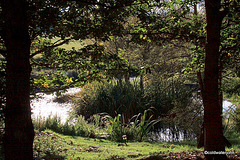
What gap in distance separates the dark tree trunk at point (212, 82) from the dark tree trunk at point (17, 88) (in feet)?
8.89

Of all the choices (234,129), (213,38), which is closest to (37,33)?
(213,38)

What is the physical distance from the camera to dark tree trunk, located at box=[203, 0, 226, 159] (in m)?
3.43

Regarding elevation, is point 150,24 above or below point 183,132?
above

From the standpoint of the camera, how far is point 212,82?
3430 mm

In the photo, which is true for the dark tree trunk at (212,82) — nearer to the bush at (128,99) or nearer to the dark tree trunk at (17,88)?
the dark tree trunk at (17,88)

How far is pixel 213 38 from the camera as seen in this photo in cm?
343

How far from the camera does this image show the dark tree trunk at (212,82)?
3426 mm

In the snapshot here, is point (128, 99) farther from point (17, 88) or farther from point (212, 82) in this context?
point (17, 88)

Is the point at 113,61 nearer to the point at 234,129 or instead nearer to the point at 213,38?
the point at 213,38

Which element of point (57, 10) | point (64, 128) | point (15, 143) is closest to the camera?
point (15, 143)

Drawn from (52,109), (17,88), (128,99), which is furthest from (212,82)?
(52,109)

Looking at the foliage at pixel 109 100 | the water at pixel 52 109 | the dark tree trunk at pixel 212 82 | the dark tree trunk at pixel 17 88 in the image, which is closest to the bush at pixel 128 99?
the foliage at pixel 109 100

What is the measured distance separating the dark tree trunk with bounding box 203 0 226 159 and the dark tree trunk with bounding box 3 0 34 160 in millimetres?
2710

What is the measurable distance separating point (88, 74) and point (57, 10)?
5.71 ft
